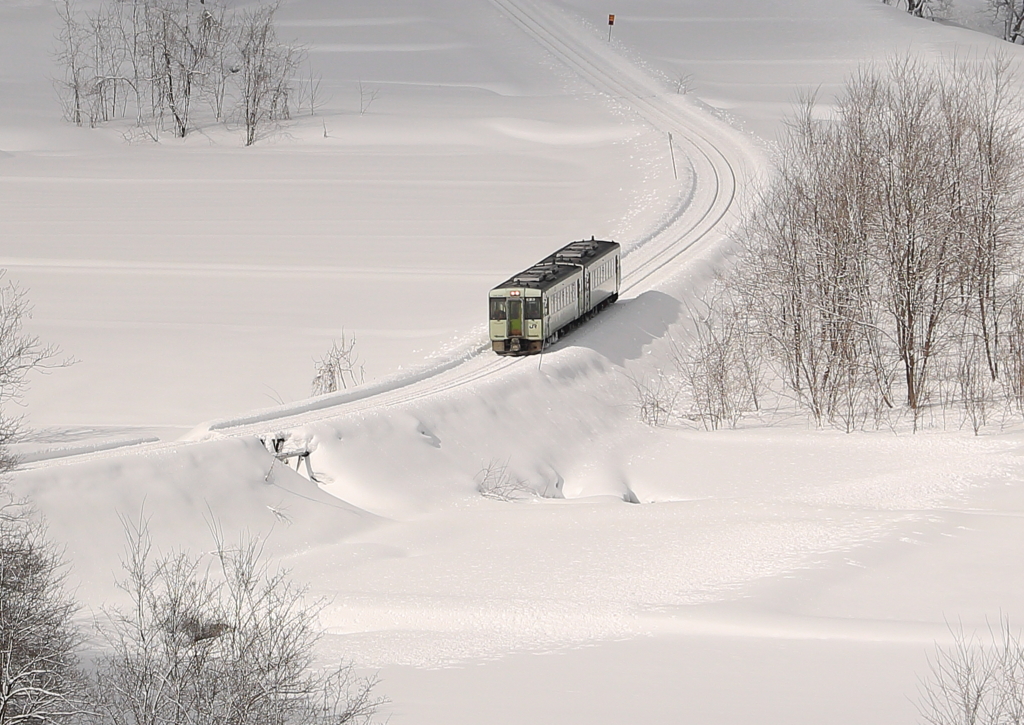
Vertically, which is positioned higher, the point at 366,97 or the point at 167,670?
the point at 366,97

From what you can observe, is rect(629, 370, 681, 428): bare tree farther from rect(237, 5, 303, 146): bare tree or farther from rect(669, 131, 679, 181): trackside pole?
rect(237, 5, 303, 146): bare tree

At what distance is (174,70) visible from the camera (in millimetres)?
60438

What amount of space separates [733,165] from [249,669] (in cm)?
3851

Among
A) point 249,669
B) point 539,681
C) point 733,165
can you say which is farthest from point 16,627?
point 733,165

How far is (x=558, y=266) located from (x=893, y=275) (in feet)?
28.2

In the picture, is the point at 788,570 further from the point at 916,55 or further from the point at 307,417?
the point at 916,55

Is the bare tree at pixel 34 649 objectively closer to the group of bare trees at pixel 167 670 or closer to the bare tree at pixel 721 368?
the group of bare trees at pixel 167 670

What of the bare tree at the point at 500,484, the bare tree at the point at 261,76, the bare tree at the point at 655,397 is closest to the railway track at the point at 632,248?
the bare tree at the point at 500,484

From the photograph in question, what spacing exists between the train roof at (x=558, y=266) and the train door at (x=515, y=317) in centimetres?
42

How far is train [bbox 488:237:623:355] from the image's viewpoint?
30.6 meters

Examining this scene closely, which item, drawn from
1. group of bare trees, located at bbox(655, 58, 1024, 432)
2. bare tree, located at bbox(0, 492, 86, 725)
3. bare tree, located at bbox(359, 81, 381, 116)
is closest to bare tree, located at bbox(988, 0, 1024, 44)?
bare tree, located at bbox(359, 81, 381, 116)

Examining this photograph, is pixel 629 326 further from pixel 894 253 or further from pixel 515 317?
pixel 894 253

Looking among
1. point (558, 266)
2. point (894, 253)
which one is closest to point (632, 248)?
point (558, 266)

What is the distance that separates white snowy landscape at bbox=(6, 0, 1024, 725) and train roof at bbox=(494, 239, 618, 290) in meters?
1.92
